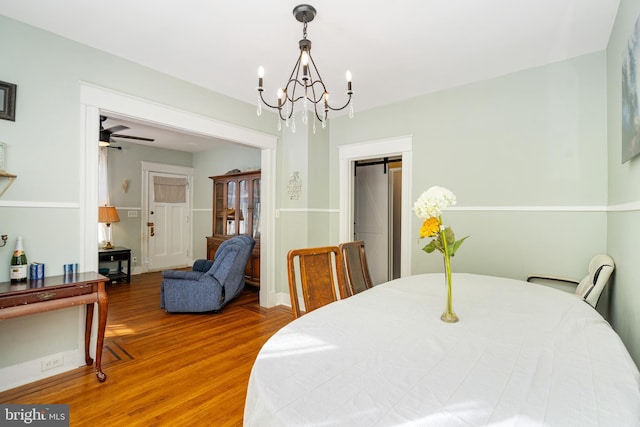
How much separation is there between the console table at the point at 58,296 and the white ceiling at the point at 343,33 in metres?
1.82

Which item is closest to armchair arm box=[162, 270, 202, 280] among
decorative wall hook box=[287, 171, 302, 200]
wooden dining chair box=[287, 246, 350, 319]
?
decorative wall hook box=[287, 171, 302, 200]

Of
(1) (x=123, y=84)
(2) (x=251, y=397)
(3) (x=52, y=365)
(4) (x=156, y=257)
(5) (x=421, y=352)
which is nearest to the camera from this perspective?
(2) (x=251, y=397)

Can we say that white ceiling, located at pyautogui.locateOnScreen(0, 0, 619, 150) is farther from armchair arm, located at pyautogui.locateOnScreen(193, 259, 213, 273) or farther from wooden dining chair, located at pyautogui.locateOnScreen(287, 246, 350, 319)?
armchair arm, located at pyautogui.locateOnScreen(193, 259, 213, 273)

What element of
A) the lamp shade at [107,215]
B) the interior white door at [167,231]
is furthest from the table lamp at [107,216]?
the interior white door at [167,231]

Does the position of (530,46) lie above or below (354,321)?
above

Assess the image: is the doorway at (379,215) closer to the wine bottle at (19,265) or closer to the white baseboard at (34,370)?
the white baseboard at (34,370)

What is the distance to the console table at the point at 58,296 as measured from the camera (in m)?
1.88

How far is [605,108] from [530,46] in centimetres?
76

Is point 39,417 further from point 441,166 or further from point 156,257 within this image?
point 156,257

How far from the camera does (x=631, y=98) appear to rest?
5.10 feet

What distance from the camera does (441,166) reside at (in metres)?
3.22

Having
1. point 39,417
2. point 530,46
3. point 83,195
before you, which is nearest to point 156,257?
point 83,195

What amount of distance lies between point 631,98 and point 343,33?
172 centimetres

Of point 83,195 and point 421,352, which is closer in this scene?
point 421,352
